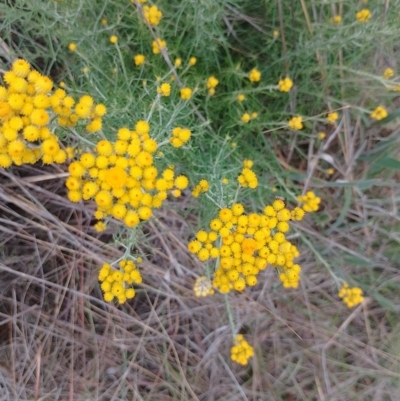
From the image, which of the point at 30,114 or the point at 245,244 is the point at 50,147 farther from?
the point at 245,244

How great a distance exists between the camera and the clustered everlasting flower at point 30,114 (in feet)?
5.88

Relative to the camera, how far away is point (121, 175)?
73.4 inches

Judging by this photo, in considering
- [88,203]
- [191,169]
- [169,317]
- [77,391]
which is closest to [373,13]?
[191,169]

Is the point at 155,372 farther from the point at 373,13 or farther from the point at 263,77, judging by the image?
the point at 373,13

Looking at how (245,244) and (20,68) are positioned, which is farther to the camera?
(245,244)

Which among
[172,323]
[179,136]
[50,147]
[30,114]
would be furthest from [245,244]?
[172,323]

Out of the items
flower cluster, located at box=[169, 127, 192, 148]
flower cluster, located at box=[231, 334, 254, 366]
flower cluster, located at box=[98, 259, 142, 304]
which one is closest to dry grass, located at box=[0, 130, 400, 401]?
flower cluster, located at box=[231, 334, 254, 366]

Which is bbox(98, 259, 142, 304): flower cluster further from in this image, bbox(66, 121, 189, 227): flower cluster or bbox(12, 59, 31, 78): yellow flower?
bbox(12, 59, 31, 78): yellow flower

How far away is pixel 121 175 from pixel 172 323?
2214 millimetres

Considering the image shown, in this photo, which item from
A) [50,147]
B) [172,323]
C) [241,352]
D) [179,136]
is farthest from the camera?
[172,323]

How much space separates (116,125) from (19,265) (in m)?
1.80

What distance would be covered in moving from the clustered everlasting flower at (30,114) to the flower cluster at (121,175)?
11 cm

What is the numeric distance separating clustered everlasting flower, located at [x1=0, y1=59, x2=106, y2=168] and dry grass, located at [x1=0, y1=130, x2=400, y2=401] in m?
1.71

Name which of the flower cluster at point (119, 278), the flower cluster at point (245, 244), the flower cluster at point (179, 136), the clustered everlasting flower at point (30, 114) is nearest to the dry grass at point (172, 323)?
the flower cluster at point (119, 278)
